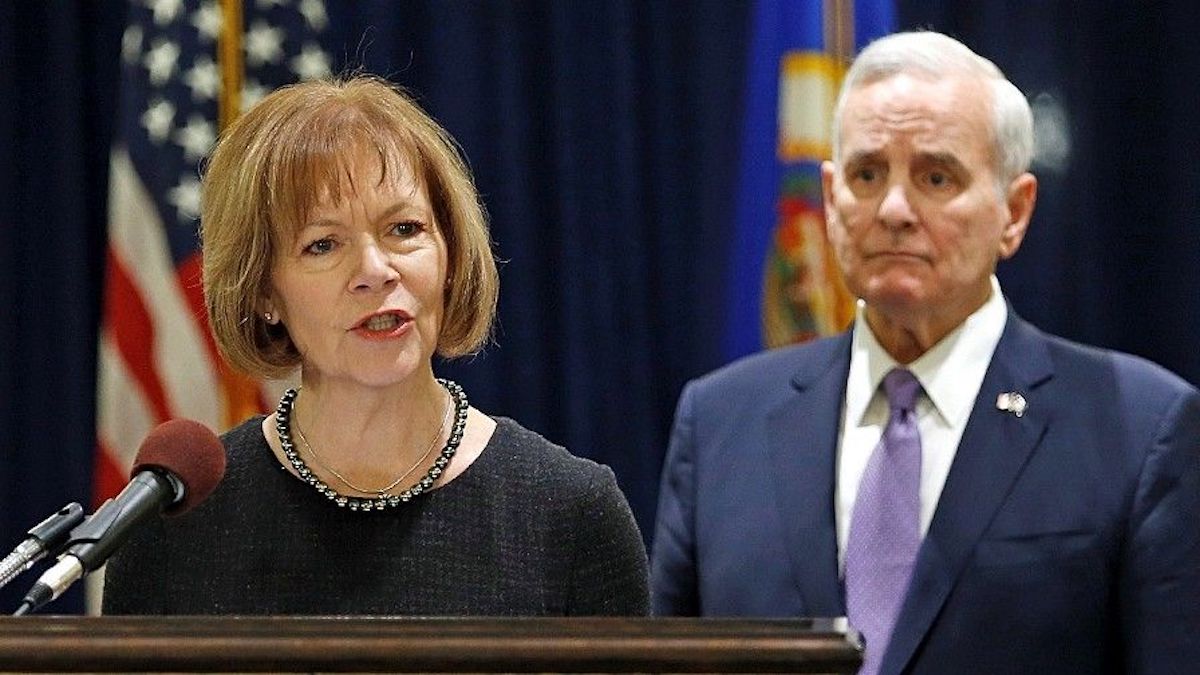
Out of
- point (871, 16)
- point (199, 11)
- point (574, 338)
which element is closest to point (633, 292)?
point (574, 338)

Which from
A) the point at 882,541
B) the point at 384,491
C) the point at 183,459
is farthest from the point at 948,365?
the point at 183,459

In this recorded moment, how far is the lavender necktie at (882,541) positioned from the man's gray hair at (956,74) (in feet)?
1.62

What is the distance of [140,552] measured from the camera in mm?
2268

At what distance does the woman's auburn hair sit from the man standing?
25.1 inches

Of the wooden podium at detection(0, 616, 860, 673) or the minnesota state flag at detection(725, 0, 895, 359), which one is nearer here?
the wooden podium at detection(0, 616, 860, 673)

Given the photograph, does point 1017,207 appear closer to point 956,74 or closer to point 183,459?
point 956,74

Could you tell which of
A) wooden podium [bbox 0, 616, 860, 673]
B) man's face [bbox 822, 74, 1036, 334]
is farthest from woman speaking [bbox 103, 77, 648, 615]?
wooden podium [bbox 0, 616, 860, 673]

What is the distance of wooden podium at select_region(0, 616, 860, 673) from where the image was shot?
4.16 feet

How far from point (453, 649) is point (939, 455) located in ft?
5.16

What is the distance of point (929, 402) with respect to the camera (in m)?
2.76

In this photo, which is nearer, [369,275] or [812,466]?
[369,275]

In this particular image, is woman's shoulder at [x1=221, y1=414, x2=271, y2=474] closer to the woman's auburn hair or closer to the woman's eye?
the woman's auburn hair

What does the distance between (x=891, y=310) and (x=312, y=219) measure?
3.25 feet

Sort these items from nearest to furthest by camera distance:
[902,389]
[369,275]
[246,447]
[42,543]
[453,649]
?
1. [453,649]
2. [42,543]
3. [369,275]
4. [246,447]
5. [902,389]
